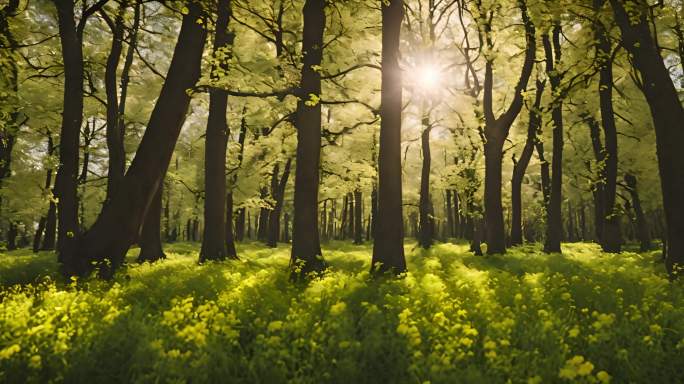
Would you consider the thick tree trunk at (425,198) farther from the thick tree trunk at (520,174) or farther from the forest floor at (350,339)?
the forest floor at (350,339)

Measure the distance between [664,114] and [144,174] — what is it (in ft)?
34.0

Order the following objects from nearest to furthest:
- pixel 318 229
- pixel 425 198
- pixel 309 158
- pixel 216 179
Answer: pixel 309 158
pixel 318 229
pixel 216 179
pixel 425 198

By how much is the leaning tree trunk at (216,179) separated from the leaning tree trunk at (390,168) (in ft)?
18.2

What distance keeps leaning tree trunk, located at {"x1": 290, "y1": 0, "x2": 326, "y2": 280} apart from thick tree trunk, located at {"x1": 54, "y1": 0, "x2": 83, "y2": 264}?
17.4ft

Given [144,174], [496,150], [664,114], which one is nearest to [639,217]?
[496,150]

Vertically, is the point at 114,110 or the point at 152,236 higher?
the point at 114,110

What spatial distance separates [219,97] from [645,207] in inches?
1314

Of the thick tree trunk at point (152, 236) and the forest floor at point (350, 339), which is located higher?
the thick tree trunk at point (152, 236)

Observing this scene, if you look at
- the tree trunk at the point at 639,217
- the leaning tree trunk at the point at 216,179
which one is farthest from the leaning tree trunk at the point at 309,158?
the tree trunk at the point at 639,217

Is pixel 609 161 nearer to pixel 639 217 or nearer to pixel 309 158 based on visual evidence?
pixel 639 217

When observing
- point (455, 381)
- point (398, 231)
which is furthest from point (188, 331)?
point (398, 231)

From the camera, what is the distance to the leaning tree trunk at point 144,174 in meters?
9.04

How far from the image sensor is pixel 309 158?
35.0 ft

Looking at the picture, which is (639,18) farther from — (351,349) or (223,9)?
(223,9)
